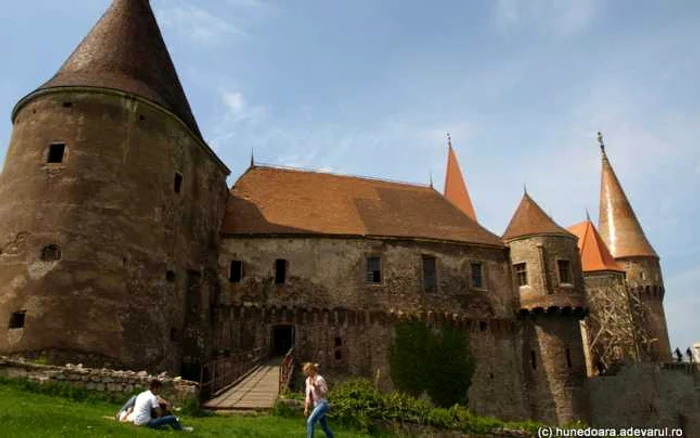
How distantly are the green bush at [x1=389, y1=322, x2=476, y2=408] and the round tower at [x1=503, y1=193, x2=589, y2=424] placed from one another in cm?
→ 353

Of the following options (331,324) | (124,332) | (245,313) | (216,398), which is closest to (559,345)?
(331,324)

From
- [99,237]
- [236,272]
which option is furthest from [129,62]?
[236,272]

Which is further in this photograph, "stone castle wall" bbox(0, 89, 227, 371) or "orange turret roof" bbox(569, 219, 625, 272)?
"orange turret roof" bbox(569, 219, 625, 272)

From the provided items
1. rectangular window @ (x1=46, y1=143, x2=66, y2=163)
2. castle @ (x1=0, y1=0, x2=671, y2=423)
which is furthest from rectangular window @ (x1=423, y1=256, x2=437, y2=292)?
rectangular window @ (x1=46, y1=143, x2=66, y2=163)

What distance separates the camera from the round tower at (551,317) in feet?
96.1

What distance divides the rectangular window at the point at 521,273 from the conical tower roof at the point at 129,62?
16.7 meters

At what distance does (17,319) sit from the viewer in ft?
66.5

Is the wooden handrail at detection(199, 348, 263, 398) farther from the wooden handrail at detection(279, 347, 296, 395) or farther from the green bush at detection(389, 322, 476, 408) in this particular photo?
the green bush at detection(389, 322, 476, 408)

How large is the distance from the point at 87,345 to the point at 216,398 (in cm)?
454

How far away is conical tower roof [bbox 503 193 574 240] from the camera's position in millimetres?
31625

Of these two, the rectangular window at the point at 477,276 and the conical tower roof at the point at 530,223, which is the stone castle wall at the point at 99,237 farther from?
the conical tower roof at the point at 530,223

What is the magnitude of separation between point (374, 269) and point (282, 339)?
5399 mm

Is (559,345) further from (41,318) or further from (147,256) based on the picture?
(41,318)

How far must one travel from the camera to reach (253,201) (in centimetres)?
3109
